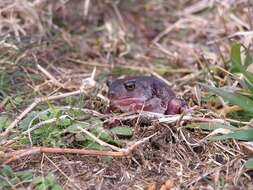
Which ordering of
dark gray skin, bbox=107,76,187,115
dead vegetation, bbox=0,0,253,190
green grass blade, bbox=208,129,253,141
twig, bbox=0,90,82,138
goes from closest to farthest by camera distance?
dead vegetation, bbox=0,0,253,190 < green grass blade, bbox=208,129,253,141 < twig, bbox=0,90,82,138 < dark gray skin, bbox=107,76,187,115

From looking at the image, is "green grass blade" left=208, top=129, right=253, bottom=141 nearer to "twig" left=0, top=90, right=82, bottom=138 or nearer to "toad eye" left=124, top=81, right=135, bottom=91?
"toad eye" left=124, top=81, right=135, bottom=91

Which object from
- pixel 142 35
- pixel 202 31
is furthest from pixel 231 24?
pixel 142 35

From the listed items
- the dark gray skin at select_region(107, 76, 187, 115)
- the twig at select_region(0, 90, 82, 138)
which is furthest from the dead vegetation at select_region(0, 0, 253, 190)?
the dark gray skin at select_region(107, 76, 187, 115)

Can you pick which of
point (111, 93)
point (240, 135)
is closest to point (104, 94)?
point (111, 93)

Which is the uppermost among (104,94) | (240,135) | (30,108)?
A: (30,108)

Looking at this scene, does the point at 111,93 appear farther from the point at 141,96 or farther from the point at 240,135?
the point at 240,135

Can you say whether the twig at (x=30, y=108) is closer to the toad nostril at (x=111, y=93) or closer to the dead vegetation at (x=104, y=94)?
the dead vegetation at (x=104, y=94)
